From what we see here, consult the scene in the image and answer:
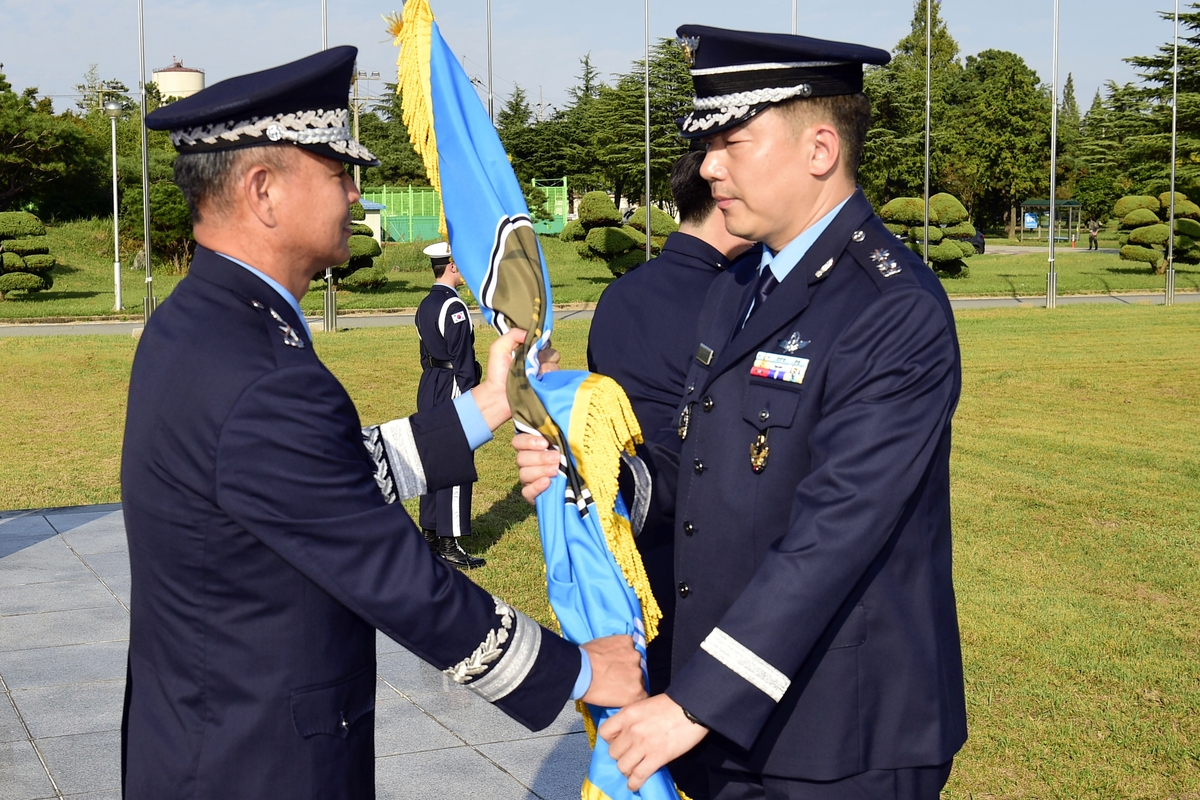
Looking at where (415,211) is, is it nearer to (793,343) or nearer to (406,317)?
(406,317)

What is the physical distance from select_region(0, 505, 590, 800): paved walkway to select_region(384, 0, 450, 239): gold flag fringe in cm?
234

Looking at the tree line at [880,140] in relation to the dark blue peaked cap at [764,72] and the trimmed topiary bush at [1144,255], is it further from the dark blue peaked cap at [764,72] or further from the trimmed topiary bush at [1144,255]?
the dark blue peaked cap at [764,72]

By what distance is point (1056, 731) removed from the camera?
4.83 m

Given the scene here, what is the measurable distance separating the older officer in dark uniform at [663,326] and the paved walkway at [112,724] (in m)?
1.39

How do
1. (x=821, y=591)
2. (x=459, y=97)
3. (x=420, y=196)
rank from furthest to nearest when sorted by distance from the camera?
(x=420, y=196) < (x=459, y=97) < (x=821, y=591)

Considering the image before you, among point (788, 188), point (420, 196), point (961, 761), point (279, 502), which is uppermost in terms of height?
point (420, 196)

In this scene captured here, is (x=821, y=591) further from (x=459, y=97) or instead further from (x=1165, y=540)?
(x=1165, y=540)

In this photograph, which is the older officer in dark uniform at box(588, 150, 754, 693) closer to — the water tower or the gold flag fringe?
the gold flag fringe

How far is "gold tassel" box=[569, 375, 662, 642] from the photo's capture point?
2680 mm

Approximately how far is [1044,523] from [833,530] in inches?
262

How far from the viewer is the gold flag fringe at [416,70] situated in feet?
9.43

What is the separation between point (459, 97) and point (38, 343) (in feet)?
63.5

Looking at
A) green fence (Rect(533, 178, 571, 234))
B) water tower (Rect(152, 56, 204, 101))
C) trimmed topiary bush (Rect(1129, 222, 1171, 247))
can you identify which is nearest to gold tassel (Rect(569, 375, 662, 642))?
trimmed topiary bush (Rect(1129, 222, 1171, 247))

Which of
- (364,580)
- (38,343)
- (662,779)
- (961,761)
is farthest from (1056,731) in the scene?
(38,343)
